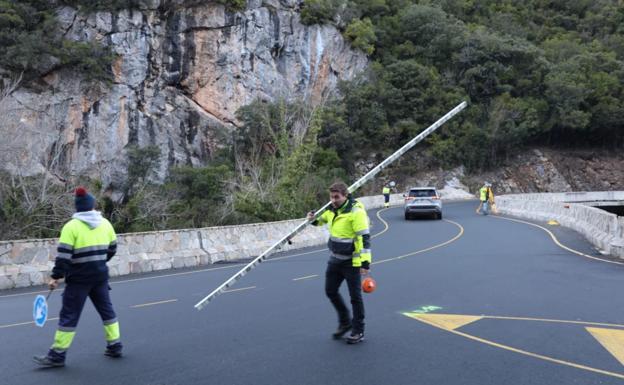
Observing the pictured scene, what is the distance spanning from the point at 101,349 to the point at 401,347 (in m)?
3.65

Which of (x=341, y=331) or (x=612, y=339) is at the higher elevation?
(x=341, y=331)

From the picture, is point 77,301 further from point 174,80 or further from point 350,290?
point 174,80

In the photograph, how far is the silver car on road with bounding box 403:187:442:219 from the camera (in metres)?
29.7

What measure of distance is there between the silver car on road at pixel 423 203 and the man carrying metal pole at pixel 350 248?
76.0 ft

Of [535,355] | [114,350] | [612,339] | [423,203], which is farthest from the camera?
[423,203]

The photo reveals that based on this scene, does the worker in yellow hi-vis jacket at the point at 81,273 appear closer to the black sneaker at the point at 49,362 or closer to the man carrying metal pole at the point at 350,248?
the black sneaker at the point at 49,362

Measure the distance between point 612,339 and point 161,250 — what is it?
11.9m

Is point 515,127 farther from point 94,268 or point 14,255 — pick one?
point 94,268

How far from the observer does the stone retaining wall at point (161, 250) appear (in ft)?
43.0

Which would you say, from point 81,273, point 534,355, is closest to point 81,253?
point 81,273

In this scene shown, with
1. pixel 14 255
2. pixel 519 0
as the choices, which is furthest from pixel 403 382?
pixel 519 0

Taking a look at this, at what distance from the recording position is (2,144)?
20734mm

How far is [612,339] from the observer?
704 cm

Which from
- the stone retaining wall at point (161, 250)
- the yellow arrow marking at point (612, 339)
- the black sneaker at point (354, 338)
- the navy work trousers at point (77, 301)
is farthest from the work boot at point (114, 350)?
the stone retaining wall at point (161, 250)
